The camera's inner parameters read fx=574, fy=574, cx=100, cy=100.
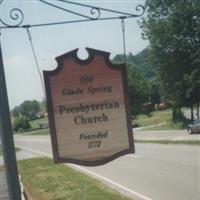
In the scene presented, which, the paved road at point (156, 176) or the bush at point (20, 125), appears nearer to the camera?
the paved road at point (156, 176)

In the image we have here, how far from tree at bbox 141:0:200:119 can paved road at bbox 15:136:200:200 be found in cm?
3322

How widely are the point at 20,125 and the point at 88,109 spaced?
417ft

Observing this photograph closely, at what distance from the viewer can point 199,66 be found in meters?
58.6

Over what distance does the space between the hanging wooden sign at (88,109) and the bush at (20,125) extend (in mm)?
123599

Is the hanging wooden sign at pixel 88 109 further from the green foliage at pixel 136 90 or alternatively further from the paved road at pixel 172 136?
the green foliage at pixel 136 90

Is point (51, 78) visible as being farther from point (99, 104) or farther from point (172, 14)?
point (172, 14)

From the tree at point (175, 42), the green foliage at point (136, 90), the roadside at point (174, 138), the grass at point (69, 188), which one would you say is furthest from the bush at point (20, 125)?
the grass at point (69, 188)

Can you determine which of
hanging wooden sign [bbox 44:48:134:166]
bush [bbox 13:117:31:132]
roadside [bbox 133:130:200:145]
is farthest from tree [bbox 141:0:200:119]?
bush [bbox 13:117:31:132]

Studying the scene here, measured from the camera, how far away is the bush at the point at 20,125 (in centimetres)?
13032

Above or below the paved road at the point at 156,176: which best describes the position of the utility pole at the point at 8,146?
above

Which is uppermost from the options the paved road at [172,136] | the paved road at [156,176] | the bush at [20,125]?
the paved road at [156,176]

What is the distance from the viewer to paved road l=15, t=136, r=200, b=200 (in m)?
15.0

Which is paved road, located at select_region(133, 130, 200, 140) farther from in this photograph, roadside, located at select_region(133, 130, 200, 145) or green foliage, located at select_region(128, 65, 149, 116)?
green foliage, located at select_region(128, 65, 149, 116)

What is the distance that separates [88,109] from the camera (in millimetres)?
5609
